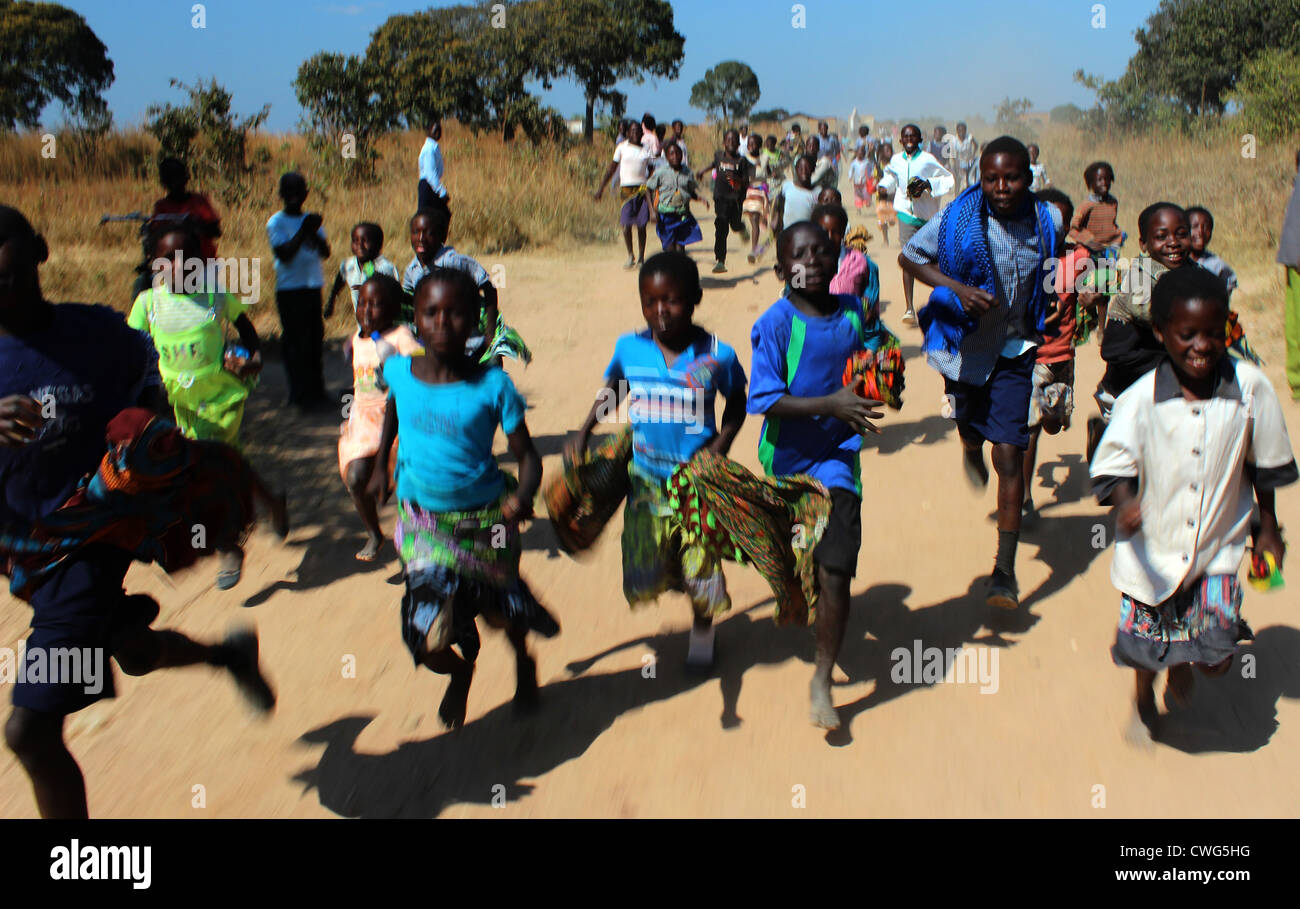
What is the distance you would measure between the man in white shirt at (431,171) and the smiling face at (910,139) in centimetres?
515

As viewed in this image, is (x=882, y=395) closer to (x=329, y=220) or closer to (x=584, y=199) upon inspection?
(x=329, y=220)

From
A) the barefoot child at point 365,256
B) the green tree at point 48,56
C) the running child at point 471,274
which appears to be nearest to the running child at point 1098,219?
the running child at point 471,274

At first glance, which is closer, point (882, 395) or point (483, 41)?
point (882, 395)

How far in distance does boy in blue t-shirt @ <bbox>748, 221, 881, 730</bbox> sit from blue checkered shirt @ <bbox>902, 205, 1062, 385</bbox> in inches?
39.0

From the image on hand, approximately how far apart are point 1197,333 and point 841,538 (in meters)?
1.37

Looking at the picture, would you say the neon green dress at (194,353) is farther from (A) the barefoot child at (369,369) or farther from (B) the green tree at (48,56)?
(B) the green tree at (48,56)

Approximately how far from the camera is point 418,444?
3.71 meters

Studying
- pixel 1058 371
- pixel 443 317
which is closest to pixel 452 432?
pixel 443 317

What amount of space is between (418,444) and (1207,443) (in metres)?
2.66

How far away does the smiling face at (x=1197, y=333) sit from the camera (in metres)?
3.27

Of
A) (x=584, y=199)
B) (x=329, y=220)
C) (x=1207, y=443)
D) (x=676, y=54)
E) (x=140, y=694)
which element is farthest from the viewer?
(x=676, y=54)

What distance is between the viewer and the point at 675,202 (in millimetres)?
12234

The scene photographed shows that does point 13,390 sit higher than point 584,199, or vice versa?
point 584,199

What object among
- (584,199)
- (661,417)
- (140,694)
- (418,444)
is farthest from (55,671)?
(584,199)
